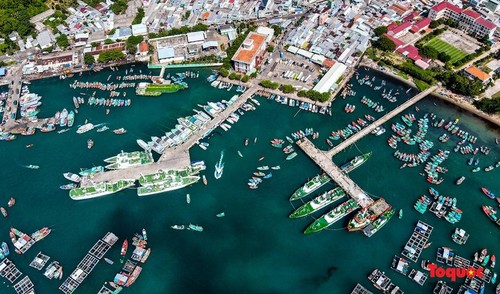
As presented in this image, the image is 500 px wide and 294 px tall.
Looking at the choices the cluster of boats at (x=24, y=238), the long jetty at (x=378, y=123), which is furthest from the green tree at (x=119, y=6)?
the long jetty at (x=378, y=123)

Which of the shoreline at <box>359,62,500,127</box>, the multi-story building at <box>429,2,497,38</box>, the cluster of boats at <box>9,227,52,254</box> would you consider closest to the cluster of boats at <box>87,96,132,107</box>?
the cluster of boats at <box>9,227,52,254</box>

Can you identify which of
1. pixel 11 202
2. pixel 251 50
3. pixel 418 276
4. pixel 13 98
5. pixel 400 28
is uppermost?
pixel 400 28

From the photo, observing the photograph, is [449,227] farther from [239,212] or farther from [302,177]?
[239,212]

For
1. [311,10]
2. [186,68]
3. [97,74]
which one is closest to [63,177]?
[97,74]

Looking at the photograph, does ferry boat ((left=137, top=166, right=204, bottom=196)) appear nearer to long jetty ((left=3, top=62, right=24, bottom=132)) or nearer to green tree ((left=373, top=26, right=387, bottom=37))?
long jetty ((left=3, top=62, right=24, bottom=132))

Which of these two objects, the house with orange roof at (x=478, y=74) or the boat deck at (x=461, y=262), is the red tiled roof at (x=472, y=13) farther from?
the boat deck at (x=461, y=262)

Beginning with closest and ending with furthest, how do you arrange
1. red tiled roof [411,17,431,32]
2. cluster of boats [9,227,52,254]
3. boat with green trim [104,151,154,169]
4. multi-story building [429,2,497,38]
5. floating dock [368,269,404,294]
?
floating dock [368,269,404,294] < cluster of boats [9,227,52,254] < boat with green trim [104,151,154,169] < multi-story building [429,2,497,38] < red tiled roof [411,17,431,32]

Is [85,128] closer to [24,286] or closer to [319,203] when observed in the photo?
[24,286]

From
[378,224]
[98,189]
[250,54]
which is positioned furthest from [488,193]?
[98,189]
